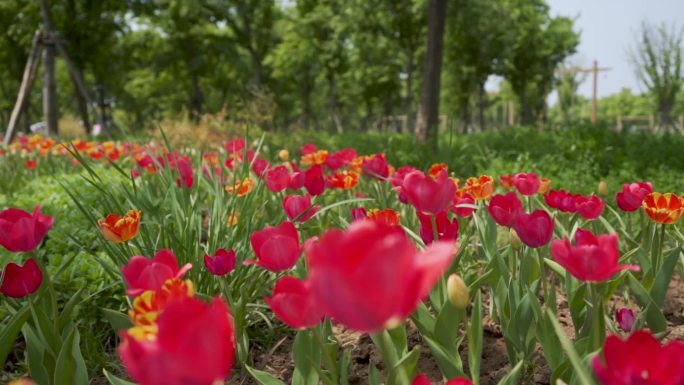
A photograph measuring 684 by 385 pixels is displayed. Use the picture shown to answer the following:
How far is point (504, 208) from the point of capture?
5.05 feet

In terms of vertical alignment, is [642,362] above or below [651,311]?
above

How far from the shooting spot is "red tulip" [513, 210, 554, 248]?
1.31 metres

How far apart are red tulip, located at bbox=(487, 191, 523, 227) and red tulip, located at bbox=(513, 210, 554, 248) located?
12cm

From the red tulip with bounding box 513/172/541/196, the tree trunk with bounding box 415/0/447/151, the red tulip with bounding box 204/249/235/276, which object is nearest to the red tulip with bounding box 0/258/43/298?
the red tulip with bounding box 204/249/235/276

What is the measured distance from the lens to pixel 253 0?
24.1 m

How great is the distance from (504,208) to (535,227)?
0.22 meters

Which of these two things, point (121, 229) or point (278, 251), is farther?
point (121, 229)

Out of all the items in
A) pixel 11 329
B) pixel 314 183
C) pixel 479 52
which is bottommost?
pixel 11 329

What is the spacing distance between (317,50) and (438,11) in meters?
17.1

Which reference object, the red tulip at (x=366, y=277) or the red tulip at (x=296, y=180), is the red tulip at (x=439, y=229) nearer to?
the red tulip at (x=296, y=180)

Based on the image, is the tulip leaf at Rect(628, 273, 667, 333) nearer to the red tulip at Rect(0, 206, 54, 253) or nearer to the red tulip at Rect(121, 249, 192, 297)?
the red tulip at Rect(121, 249, 192, 297)

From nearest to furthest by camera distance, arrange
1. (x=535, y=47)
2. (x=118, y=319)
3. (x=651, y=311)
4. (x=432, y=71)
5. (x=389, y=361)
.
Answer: (x=389, y=361), (x=118, y=319), (x=651, y=311), (x=432, y=71), (x=535, y=47)

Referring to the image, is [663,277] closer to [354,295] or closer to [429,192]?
[429,192]

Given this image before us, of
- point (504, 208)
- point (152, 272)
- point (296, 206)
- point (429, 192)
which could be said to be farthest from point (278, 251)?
point (504, 208)
